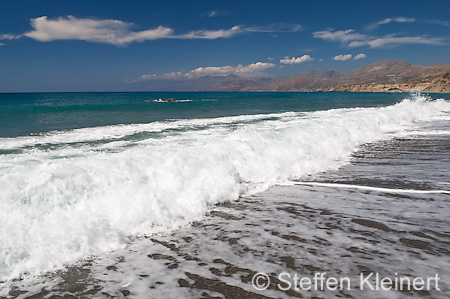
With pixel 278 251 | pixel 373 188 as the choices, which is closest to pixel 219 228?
pixel 278 251

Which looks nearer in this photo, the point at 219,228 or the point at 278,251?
the point at 278,251

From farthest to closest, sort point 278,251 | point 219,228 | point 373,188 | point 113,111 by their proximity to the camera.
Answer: point 113,111 → point 373,188 → point 219,228 → point 278,251

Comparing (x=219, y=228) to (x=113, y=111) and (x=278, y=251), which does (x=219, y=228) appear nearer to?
(x=278, y=251)

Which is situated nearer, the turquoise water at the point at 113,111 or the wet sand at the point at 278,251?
the wet sand at the point at 278,251

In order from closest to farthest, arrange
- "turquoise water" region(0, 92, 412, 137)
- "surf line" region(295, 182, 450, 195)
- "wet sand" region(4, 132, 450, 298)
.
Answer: "wet sand" region(4, 132, 450, 298) → "surf line" region(295, 182, 450, 195) → "turquoise water" region(0, 92, 412, 137)

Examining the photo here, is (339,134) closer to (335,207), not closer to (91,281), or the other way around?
(335,207)

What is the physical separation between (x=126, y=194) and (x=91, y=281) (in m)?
2.26

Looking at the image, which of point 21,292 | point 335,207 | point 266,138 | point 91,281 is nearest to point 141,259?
point 91,281

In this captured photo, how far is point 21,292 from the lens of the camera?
3.43m

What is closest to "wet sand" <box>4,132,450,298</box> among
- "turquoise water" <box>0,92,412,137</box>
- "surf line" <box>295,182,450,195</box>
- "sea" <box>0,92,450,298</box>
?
"sea" <box>0,92,450,298</box>

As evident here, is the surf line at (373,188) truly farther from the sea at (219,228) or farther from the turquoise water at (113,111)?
the turquoise water at (113,111)

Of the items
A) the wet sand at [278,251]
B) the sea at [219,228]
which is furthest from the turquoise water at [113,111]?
the wet sand at [278,251]

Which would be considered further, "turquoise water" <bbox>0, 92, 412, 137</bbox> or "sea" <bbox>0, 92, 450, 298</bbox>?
"turquoise water" <bbox>0, 92, 412, 137</bbox>

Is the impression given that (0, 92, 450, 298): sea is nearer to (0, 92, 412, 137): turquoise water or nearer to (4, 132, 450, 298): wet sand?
(4, 132, 450, 298): wet sand
